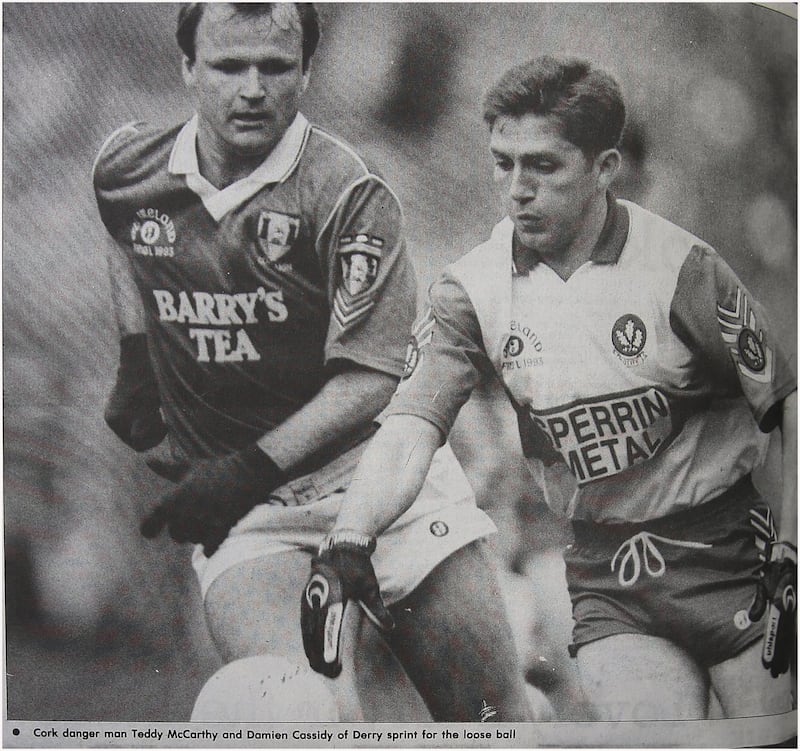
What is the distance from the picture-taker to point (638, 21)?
416 cm

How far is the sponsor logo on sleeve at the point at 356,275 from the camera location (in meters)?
4.04

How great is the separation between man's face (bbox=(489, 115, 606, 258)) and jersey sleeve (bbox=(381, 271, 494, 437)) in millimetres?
463

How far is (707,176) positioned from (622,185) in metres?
0.43

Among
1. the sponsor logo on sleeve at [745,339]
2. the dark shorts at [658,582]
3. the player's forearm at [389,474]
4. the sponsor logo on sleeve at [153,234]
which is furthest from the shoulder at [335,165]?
the dark shorts at [658,582]

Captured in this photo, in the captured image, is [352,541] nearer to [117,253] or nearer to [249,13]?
[117,253]

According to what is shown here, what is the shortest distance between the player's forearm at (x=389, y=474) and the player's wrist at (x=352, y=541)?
3cm

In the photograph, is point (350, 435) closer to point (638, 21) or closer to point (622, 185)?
point (622, 185)

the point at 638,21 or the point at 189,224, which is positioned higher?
the point at 638,21

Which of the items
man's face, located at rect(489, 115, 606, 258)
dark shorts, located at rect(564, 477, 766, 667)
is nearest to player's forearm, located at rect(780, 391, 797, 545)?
dark shorts, located at rect(564, 477, 766, 667)

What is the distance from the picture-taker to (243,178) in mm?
4078

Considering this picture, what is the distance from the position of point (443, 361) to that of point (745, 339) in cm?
144

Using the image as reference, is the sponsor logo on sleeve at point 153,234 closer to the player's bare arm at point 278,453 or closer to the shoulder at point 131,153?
the shoulder at point 131,153

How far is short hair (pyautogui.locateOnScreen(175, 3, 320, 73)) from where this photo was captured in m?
4.05

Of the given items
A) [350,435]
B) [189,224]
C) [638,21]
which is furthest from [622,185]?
[189,224]
